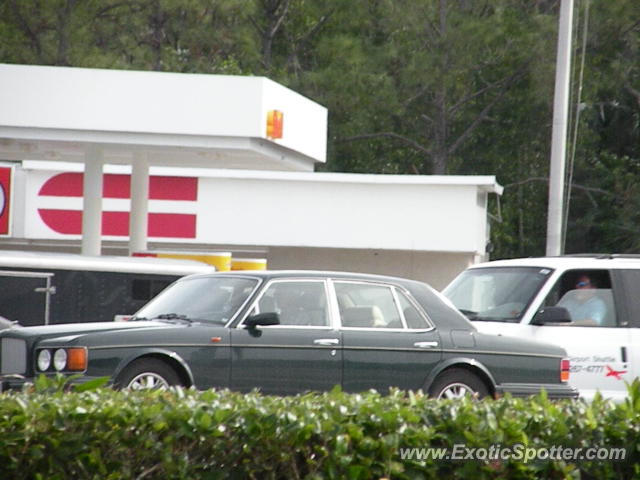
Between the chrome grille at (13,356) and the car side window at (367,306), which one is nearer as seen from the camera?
the chrome grille at (13,356)

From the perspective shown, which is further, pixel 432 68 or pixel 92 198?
pixel 432 68

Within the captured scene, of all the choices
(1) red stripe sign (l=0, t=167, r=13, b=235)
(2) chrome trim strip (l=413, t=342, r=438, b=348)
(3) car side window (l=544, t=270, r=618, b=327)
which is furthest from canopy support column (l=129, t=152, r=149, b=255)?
(2) chrome trim strip (l=413, t=342, r=438, b=348)

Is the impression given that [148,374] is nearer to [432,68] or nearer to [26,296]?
[26,296]

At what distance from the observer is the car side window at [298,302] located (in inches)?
458

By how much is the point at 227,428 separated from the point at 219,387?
4.88 metres

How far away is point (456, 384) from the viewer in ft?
39.0

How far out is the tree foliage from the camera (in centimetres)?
4303

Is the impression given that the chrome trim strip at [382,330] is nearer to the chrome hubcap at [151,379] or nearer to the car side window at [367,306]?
the car side window at [367,306]

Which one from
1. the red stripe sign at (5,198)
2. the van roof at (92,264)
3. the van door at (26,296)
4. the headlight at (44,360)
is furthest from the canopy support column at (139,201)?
the headlight at (44,360)

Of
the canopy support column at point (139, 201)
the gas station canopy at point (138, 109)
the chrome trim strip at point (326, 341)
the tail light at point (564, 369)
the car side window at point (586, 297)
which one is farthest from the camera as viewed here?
the canopy support column at point (139, 201)

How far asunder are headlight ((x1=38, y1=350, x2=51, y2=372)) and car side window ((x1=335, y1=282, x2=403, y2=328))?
2.58m

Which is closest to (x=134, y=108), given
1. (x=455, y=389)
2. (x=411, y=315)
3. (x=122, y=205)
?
(x=411, y=315)

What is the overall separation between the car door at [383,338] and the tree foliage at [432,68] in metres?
30.7

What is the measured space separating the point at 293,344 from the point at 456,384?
1.54 meters
